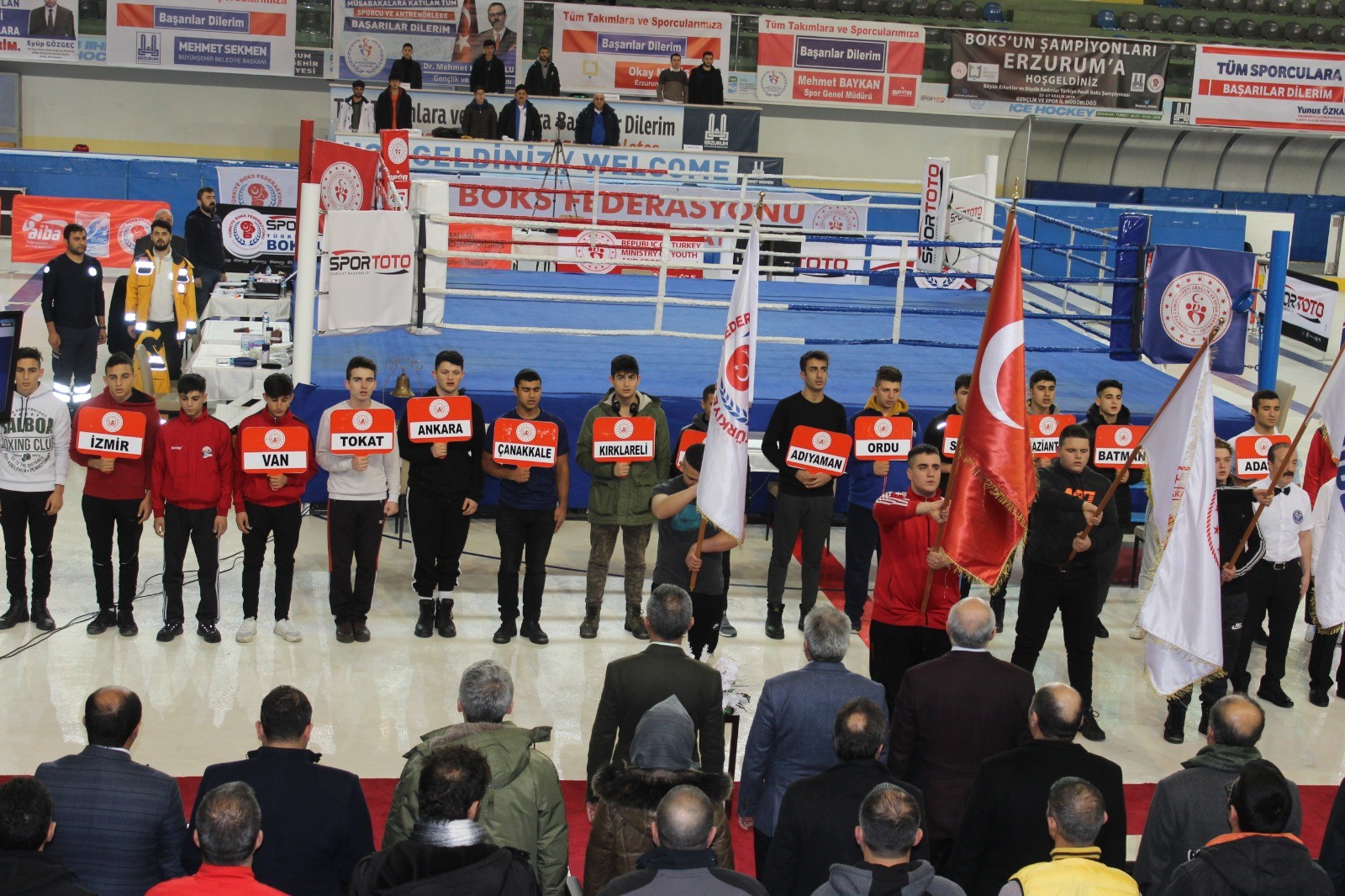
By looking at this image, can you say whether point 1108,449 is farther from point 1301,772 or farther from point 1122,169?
point 1122,169

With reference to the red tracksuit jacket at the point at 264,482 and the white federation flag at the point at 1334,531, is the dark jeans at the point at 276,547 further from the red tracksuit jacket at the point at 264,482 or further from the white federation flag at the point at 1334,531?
the white federation flag at the point at 1334,531

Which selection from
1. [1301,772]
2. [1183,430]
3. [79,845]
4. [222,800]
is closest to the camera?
[222,800]

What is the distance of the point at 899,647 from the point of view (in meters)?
6.74

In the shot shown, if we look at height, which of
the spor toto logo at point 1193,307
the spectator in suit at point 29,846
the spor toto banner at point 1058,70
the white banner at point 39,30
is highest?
the spor toto banner at point 1058,70

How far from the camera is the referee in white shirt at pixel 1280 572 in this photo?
797cm

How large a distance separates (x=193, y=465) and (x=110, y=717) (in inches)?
144

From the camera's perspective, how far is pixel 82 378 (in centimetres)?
1277

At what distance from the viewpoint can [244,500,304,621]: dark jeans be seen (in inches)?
318

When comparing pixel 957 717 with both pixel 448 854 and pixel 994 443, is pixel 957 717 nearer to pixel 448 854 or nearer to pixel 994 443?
pixel 994 443

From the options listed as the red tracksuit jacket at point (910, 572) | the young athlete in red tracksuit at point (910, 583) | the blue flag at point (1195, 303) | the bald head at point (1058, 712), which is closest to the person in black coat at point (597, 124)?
the blue flag at point (1195, 303)

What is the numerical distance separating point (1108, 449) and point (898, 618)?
10.4ft

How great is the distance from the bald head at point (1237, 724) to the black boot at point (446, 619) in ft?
16.0

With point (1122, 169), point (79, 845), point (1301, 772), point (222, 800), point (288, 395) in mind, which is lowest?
point (1301, 772)

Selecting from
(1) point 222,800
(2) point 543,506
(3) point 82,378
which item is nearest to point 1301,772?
(2) point 543,506
